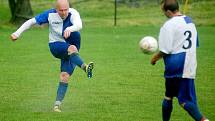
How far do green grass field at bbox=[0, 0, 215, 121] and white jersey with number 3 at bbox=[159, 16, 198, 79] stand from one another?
1773 millimetres

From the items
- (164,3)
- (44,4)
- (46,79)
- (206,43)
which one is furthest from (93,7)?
(164,3)

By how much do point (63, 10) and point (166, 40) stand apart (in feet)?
8.14

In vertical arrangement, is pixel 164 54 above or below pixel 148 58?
above

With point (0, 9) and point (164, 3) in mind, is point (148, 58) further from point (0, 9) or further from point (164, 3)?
point (0, 9)

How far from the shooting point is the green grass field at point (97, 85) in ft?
34.8

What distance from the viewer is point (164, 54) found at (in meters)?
8.52

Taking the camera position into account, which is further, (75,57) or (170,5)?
(75,57)

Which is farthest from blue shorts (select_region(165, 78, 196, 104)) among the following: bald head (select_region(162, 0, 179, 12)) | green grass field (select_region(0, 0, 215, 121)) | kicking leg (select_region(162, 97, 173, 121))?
green grass field (select_region(0, 0, 215, 121))

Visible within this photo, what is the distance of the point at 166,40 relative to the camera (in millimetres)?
8398

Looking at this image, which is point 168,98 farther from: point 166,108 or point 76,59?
point 76,59

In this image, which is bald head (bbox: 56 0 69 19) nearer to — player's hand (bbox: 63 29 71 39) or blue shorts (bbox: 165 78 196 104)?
player's hand (bbox: 63 29 71 39)

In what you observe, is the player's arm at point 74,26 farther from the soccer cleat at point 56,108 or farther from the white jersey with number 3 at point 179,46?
the white jersey with number 3 at point 179,46

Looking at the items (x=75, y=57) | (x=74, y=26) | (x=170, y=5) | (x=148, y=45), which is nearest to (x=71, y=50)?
(x=75, y=57)

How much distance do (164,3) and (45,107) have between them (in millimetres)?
3591
